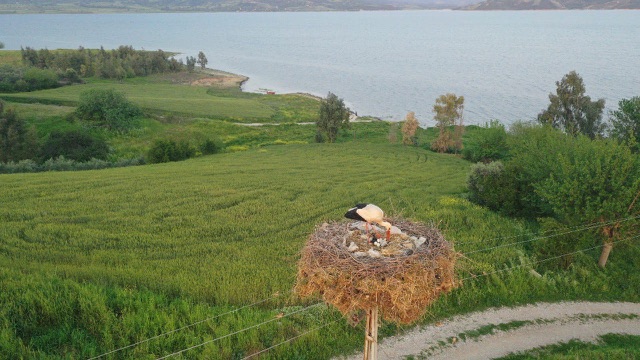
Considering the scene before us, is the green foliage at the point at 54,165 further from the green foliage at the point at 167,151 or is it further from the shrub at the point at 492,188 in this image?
the shrub at the point at 492,188

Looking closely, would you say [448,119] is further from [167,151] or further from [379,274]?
[379,274]

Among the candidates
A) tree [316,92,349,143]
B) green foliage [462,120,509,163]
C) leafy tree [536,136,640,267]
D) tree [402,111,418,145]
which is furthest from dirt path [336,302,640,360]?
tree [316,92,349,143]

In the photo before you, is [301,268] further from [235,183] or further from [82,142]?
[82,142]

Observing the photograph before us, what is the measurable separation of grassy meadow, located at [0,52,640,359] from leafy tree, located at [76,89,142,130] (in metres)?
28.1

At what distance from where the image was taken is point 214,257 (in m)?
23.3

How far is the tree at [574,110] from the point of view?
2657 inches

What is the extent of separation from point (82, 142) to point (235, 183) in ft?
97.3

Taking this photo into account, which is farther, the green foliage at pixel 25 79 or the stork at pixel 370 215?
the green foliage at pixel 25 79

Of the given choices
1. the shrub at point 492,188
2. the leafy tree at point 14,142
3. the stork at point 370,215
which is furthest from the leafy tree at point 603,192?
the leafy tree at point 14,142

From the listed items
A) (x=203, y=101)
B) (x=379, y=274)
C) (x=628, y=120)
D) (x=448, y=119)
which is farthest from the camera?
(x=203, y=101)

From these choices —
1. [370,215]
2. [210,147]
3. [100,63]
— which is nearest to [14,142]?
[210,147]

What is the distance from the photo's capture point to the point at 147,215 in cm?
3041

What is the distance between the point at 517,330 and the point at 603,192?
1006 centimetres

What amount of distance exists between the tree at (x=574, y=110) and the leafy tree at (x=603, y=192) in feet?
154
